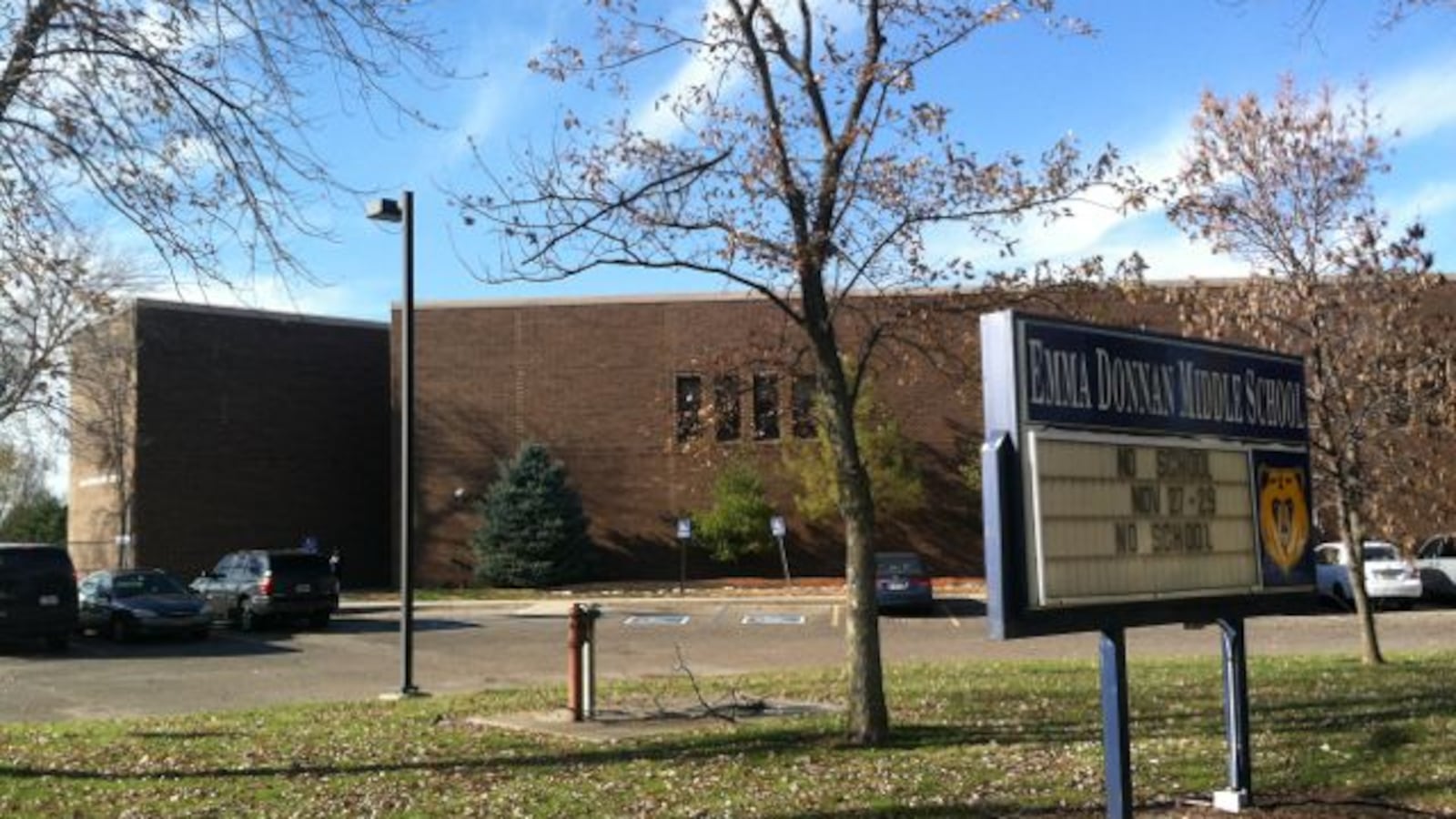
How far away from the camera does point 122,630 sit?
1073 inches

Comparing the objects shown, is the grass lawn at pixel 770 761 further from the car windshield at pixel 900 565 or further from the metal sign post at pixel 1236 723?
the car windshield at pixel 900 565

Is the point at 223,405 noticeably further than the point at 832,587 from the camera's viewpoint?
Yes

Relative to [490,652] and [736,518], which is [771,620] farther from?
[736,518]

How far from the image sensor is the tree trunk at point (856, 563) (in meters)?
10.1

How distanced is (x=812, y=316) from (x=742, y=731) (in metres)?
3.27

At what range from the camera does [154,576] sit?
28.8 m

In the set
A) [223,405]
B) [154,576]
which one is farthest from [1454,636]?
[223,405]

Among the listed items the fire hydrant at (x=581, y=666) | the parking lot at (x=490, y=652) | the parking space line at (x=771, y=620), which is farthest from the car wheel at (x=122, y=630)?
the fire hydrant at (x=581, y=666)

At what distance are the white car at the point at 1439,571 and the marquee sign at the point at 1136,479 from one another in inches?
1078

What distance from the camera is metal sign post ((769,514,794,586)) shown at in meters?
38.0

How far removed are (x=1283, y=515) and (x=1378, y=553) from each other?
2702 centimetres

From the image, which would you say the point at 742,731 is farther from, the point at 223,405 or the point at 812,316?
the point at 223,405

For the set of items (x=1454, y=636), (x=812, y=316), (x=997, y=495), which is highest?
(x=812, y=316)

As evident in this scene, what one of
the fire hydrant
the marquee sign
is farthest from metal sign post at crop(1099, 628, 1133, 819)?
the fire hydrant
